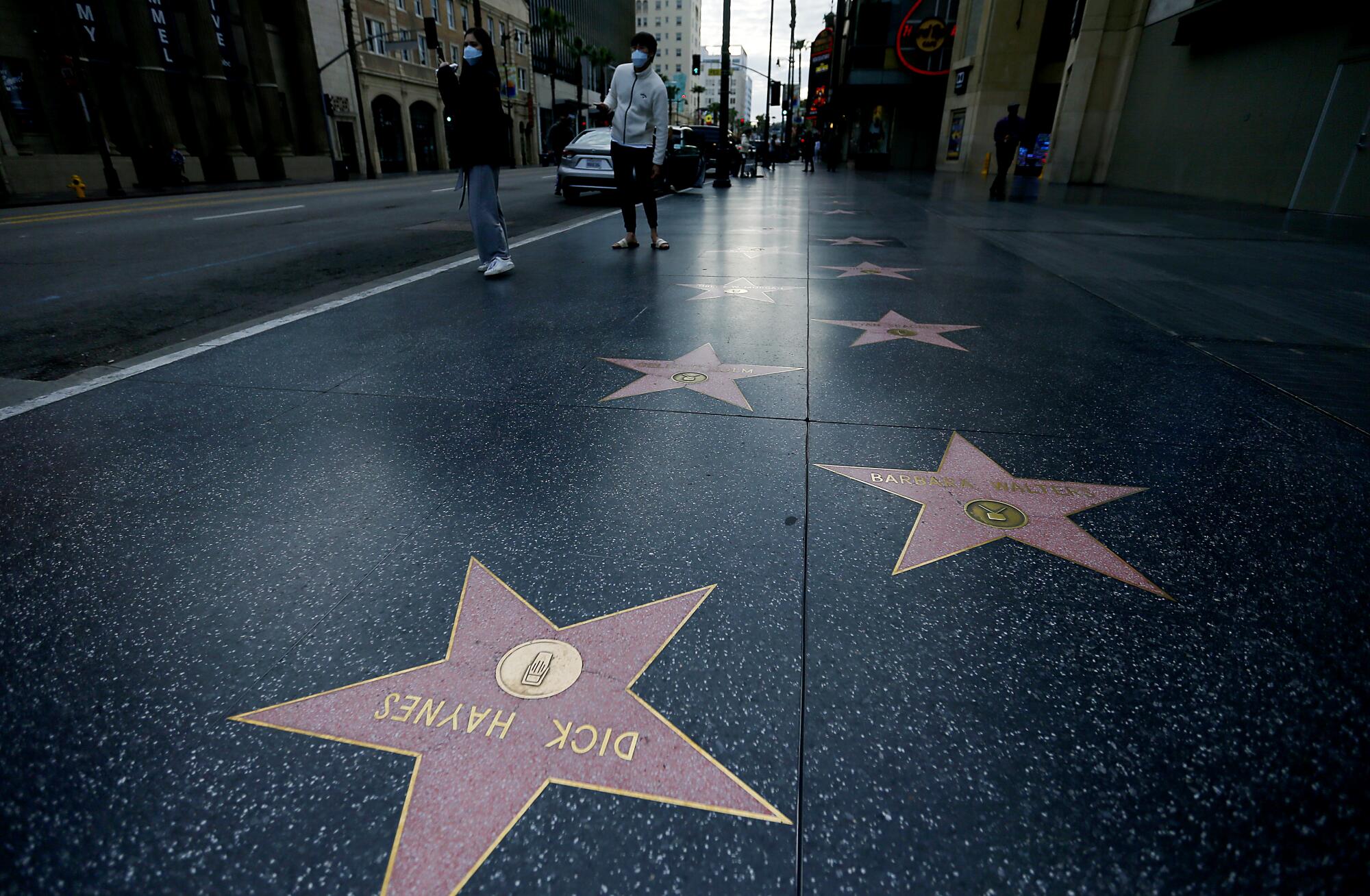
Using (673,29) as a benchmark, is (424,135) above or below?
below

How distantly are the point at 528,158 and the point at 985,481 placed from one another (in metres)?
64.9

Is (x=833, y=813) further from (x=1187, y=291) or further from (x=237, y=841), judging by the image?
(x=1187, y=291)

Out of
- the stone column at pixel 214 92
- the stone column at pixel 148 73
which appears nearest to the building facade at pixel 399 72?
the stone column at pixel 214 92

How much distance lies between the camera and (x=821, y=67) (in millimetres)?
Result: 56312

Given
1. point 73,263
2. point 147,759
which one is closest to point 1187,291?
point 147,759

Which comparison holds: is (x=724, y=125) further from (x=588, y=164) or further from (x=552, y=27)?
(x=552, y=27)

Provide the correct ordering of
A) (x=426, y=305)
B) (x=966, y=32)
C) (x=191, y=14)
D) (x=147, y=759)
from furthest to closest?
(x=966, y=32), (x=191, y=14), (x=426, y=305), (x=147, y=759)

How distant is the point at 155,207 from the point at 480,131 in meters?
13.6

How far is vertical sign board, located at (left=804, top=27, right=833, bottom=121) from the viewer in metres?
51.9

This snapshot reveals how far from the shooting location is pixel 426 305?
489 cm

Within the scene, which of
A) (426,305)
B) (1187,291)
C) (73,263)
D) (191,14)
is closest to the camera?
(426,305)

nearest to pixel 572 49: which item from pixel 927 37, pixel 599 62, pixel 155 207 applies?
pixel 599 62

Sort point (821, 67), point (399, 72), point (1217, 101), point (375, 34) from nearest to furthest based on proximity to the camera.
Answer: point (1217, 101) < point (375, 34) < point (399, 72) < point (821, 67)

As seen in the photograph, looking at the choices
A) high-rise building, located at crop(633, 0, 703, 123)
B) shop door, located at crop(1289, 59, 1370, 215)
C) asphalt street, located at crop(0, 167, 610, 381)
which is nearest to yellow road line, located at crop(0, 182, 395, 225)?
asphalt street, located at crop(0, 167, 610, 381)
